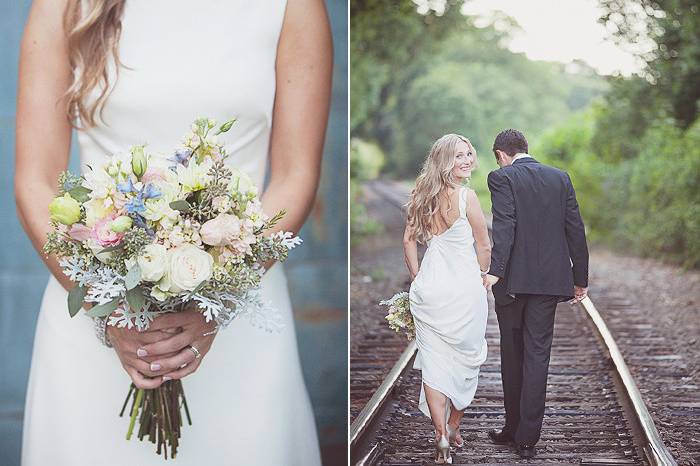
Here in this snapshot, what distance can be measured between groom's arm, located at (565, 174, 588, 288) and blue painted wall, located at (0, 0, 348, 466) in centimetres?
105

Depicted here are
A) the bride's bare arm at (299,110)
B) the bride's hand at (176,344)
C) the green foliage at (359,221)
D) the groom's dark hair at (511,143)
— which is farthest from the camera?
the green foliage at (359,221)

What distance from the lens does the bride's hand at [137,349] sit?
3.45 m

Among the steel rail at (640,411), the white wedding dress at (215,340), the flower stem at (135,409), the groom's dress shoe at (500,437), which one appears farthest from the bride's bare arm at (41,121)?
the steel rail at (640,411)

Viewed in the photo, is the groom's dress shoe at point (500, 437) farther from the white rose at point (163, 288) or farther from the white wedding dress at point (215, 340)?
the white rose at point (163, 288)

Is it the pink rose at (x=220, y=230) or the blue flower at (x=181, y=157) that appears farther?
the blue flower at (x=181, y=157)

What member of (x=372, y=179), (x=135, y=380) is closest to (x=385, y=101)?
(x=372, y=179)

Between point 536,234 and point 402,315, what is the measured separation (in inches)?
26.9

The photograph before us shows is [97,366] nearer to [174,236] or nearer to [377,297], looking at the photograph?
[174,236]

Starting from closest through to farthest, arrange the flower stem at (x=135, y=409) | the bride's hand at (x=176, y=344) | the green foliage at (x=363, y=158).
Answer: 1. the bride's hand at (x=176, y=344)
2. the flower stem at (x=135, y=409)
3. the green foliage at (x=363, y=158)

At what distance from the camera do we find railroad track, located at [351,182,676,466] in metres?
4.07

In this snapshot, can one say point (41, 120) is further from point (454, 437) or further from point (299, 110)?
point (454, 437)

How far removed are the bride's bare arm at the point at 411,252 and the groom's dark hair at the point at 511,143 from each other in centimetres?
52

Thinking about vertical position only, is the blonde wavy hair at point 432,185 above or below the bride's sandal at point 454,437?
above

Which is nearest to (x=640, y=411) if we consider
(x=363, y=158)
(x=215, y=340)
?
(x=215, y=340)
